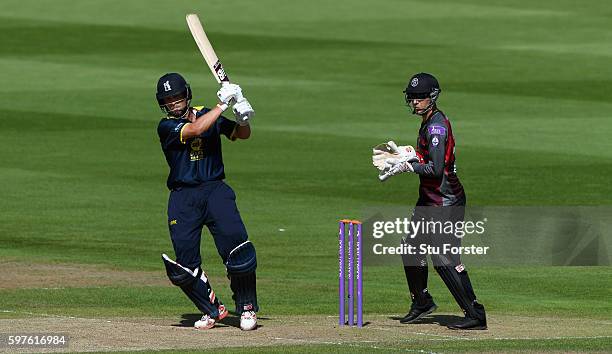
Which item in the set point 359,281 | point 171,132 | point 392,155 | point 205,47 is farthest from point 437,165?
point 205,47

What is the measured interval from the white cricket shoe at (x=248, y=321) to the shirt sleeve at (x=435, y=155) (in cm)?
182

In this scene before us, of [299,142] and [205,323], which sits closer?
[205,323]

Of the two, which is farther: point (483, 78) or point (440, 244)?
point (483, 78)

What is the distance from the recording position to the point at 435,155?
1321 centimetres

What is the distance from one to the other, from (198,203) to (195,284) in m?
0.69

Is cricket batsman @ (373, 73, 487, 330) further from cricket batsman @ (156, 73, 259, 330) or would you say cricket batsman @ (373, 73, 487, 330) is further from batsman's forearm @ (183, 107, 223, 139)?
batsman's forearm @ (183, 107, 223, 139)

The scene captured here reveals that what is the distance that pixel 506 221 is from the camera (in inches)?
802

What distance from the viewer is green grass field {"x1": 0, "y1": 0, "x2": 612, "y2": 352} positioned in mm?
15438

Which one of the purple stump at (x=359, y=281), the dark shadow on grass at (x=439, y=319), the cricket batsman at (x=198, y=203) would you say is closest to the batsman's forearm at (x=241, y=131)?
the cricket batsman at (x=198, y=203)

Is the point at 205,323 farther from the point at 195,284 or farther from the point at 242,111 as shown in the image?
the point at 242,111

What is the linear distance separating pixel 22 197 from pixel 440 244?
10.4 m

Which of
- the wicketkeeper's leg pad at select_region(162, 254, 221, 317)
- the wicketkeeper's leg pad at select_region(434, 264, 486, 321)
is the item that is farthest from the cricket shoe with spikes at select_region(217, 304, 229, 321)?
the wicketkeeper's leg pad at select_region(434, 264, 486, 321)

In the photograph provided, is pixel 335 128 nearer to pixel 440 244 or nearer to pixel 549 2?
pixel 440 244

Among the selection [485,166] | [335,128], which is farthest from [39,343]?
[335,128]
